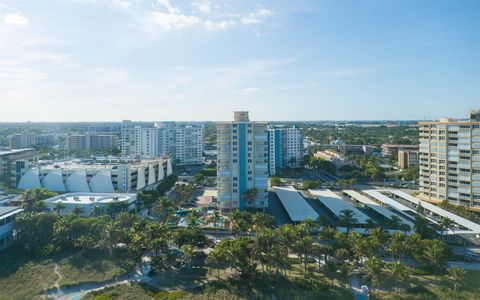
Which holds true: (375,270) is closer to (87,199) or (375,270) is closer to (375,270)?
(375,270)

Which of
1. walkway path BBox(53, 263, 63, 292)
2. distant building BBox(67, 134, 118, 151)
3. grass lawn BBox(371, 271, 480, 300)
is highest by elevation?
distant building BBox(67, 134, 118, 151)

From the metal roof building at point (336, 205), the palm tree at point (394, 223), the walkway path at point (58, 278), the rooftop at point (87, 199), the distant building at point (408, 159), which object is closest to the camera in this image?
the walkway path at point (58, 278)

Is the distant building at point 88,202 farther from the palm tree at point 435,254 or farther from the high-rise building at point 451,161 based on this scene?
the high-rise building at point 451,161

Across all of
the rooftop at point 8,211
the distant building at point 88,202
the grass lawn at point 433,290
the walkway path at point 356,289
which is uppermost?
the rooftop at point 8,211

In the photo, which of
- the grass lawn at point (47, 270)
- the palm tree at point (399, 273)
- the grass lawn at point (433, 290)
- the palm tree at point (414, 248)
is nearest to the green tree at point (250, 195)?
the grass lawn at point (47, 270)

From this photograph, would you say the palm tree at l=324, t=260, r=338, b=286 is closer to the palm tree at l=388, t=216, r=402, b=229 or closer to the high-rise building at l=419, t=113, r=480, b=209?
the palm tree at l=388, t=216, r=402, b=229

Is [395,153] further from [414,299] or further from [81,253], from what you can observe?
[81,253]

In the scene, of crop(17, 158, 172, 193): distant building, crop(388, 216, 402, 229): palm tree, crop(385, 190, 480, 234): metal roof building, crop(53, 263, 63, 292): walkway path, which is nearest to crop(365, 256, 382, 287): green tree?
crop(388, 216, 402, 229): palm tree
